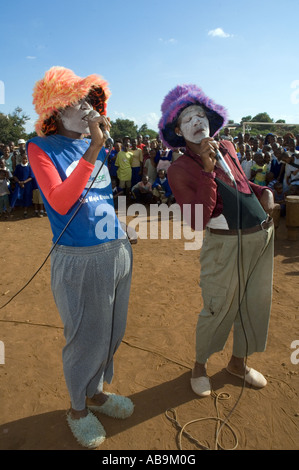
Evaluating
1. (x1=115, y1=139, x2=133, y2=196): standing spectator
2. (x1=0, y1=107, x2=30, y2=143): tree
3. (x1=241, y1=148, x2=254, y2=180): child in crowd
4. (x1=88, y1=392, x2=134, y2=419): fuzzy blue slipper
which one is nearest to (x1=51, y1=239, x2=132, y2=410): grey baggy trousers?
(x1=88, y1=392, x2=134, y2=419): fuzzy blue slipper

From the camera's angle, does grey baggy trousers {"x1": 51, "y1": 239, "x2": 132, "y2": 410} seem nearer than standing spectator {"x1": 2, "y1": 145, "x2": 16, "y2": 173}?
Yes

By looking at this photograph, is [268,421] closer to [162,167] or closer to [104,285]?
[104,285]

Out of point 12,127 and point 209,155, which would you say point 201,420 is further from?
point 12,127

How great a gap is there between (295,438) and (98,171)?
2031 millimetres

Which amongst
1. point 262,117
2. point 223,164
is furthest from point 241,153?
point 262,117

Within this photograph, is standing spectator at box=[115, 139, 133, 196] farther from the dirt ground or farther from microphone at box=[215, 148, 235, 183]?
microphone at box=[215, 148, 235, 183]

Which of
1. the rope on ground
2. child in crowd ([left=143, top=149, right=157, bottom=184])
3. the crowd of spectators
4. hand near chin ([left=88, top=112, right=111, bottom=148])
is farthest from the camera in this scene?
child in crowd ([left=143, top=149, right=157, bottom=184])

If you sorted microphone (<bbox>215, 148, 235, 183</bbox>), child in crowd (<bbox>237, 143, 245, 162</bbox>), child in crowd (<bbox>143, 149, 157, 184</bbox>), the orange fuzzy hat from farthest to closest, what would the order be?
1. child in crowd (<bbox>143, 149, 157, 184</bbox>)
2. child in crowd (<bbox>237, 143, 245, 162</bbox>)
3. microphone (<bbox>215, 148, 235, 183</bbox>)
4. the orange fuzzy hat

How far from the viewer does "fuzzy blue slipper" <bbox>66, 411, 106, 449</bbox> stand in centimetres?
205

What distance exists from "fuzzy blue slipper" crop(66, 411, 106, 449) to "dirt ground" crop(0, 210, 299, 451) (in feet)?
0.22

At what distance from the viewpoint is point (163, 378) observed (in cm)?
271

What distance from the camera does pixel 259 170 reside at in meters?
8.22

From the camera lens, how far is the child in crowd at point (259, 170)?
813cm
